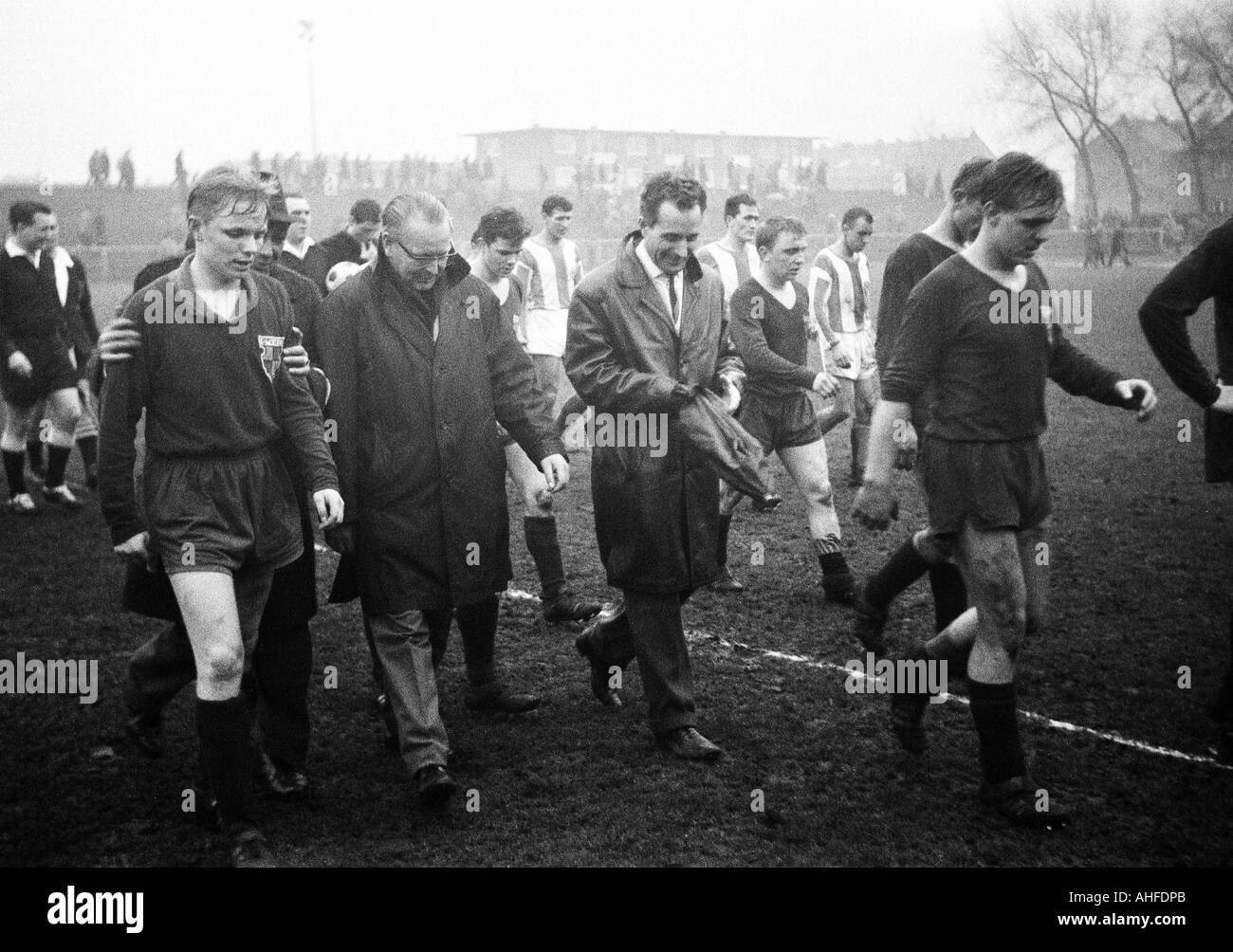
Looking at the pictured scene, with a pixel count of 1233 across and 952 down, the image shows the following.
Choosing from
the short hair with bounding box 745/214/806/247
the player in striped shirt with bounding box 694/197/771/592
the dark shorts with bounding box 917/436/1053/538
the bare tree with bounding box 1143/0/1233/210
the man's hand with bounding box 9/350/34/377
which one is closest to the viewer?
the dark shorts with bounding box 917/436/1053/538

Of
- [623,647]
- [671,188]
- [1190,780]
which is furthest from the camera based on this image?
[623,647]

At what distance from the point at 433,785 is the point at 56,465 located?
20.9 ft

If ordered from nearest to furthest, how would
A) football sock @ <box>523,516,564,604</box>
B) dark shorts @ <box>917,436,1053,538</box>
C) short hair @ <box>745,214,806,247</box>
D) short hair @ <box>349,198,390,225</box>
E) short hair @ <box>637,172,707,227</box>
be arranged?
dark shorts @ <box>917,436,1053,538</box> → short hair @ <box>637,172,707,227</box> → football sock @ <box>523,516,564,604</box> → short hair @ <box>745,214,806,247</box> → short hair @ <box>349,198,390,225</box>

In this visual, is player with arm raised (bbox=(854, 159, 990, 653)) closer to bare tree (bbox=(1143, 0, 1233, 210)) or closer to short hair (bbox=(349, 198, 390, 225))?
short hair (bbox=(349, 198, 390, 225))

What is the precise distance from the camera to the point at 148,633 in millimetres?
6227

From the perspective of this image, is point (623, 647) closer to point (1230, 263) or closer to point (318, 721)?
point (318, 721)

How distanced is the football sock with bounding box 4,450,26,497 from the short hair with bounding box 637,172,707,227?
638 cm

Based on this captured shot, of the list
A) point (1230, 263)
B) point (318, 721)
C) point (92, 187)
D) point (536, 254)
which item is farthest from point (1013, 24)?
point (92, 187)

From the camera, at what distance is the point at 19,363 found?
850 centimetres

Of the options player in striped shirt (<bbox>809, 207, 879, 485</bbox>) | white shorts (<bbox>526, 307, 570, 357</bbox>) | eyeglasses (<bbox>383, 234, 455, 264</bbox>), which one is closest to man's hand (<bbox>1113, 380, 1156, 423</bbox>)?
eyeglasses (<bbox>383, 234, 455, 264</bbox>)

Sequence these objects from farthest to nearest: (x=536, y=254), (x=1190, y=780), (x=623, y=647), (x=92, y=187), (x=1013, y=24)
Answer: (x=92, y=187) → (x=1013, y=24) → (x=536, y=254) → (x=623, y=647) → (x=1190, y=780)

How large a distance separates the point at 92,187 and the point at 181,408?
4043cm

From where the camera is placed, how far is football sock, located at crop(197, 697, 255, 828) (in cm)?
382

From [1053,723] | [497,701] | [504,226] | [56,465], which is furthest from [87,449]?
[1053,723]
